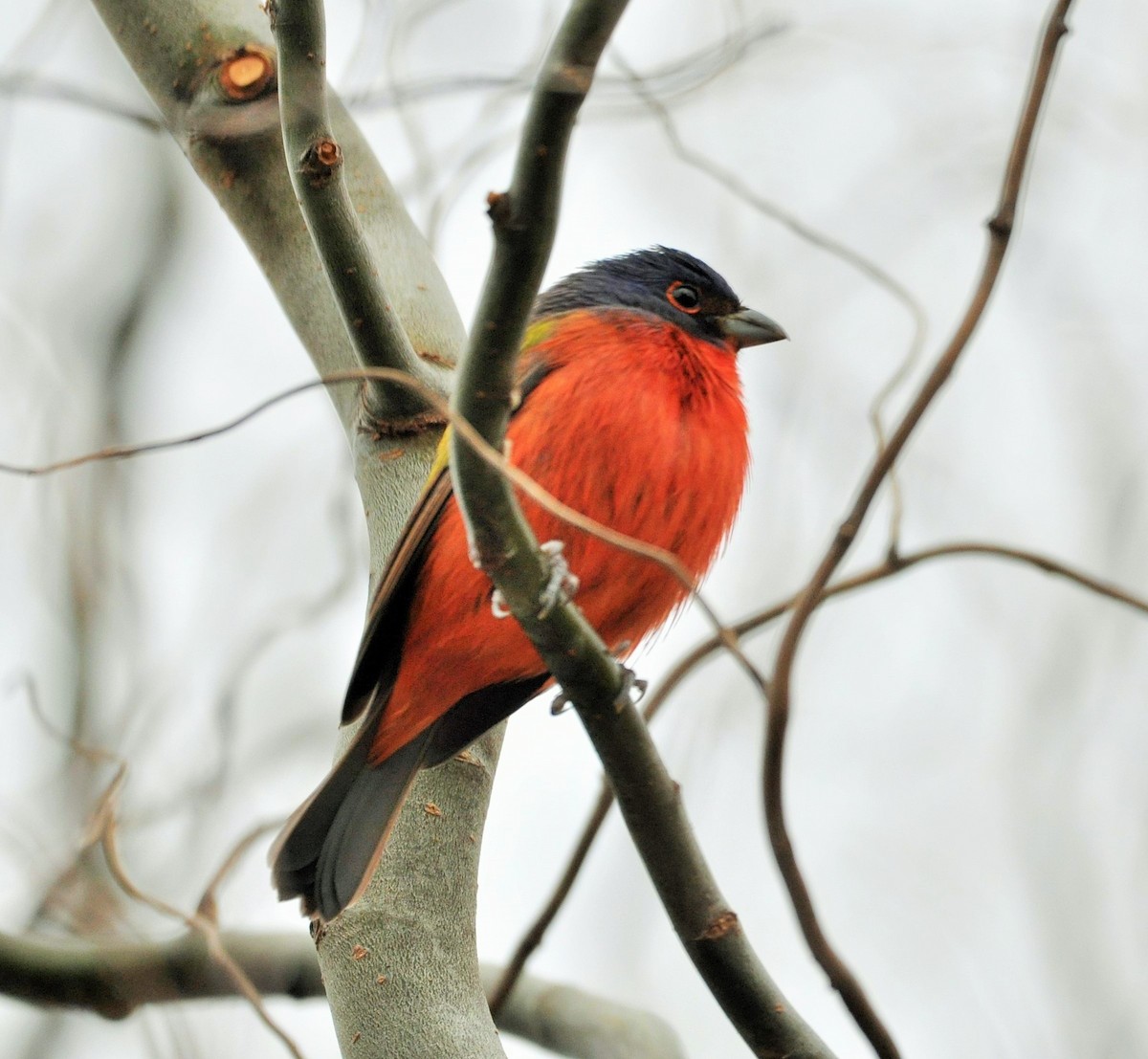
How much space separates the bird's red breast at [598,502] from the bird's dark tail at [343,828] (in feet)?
0.35

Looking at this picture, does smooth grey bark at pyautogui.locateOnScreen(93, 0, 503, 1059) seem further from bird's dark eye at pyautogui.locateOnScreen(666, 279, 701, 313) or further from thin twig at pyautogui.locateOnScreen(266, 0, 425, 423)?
bird's dark eye at pyautogui.locateOnScreen(666, 279, 701, 313)

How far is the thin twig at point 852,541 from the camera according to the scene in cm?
237

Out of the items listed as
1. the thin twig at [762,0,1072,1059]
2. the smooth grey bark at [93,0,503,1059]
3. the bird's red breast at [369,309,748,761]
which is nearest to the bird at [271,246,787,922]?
the bird's red breast at [369,309,748,761]

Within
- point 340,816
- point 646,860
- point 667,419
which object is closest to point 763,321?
point 667,419

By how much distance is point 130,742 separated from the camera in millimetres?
4500

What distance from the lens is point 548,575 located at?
88.9 inches

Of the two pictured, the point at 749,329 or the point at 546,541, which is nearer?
the point at 546,541

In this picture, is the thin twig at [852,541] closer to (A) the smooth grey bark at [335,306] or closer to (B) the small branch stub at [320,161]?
(A) the smooth grey bark at [335,306]

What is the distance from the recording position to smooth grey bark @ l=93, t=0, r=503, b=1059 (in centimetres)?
288

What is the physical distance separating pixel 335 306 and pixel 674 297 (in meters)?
1.32

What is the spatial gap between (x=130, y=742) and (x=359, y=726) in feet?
3.89

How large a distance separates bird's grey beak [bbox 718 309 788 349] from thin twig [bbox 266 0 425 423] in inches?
64.4

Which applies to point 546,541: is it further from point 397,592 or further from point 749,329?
point 749,329

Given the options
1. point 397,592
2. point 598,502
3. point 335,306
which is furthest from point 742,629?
point 335,306
